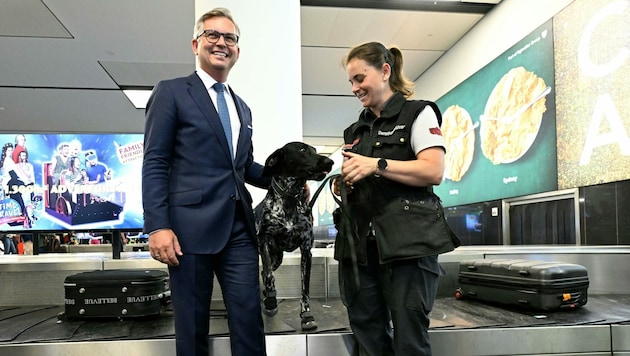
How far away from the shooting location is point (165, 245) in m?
1.72

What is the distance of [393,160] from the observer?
174 centimetres

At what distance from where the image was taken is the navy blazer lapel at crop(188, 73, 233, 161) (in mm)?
1836

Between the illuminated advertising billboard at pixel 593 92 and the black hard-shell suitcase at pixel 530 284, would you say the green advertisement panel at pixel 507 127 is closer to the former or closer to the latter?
the illuminated advertising billboard at pixel 593 92

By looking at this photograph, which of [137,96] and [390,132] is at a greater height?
[137,96]

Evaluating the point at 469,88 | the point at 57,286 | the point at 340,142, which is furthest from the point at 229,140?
the point at 340,142

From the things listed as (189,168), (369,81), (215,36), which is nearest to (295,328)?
(189,168)

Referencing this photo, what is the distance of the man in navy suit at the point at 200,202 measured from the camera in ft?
5.81

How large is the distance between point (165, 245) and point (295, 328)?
0.95 m

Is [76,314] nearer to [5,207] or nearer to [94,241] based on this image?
[5,207]

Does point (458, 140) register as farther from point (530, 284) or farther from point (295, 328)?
point (295, 328)

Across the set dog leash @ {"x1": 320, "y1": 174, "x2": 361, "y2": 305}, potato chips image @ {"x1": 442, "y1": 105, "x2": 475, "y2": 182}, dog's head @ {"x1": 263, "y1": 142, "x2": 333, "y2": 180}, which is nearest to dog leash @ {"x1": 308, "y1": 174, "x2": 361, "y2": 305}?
dog leash @ {"x1": 320, "y1": 174, "x2": 361, "y2": 305}

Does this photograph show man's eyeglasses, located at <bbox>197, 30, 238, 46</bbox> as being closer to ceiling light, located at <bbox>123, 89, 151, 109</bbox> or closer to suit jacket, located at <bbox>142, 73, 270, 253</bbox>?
suit jacket, located at <bbox>142, 73, 270, 253</bbox>

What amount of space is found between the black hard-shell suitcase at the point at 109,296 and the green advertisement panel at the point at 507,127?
395 centimetres

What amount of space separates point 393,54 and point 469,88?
17.4 ft
